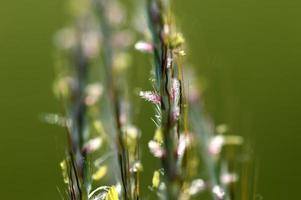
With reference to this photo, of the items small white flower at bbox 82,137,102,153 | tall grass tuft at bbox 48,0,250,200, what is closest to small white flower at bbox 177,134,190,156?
tall grass tuft at bbox 48,0,250,200

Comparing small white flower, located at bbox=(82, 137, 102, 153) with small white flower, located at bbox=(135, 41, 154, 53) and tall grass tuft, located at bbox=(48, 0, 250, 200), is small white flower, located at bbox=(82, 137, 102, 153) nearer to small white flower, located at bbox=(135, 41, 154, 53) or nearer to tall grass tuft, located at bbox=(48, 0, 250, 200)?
tall grass tuft, located at bbox=(48, 0, 250, 200)

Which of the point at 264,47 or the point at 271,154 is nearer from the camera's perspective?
the point at 271,154

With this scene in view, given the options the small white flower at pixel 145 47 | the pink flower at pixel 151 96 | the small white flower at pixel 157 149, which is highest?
the small white flower at pixel 145 47

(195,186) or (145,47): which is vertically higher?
(145,47)

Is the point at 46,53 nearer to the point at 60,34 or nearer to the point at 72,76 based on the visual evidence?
the point at 60,34

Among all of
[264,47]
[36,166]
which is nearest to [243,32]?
[264,47]

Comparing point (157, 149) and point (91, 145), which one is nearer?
point (157, 149)

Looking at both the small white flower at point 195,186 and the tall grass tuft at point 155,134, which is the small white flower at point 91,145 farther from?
the small white flower at point 195,186

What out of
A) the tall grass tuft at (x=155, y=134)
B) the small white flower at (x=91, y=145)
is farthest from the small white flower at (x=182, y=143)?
the small white flower at (x=91, y=145)

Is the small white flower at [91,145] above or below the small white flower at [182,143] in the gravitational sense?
below

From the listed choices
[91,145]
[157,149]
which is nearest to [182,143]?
[157,149]

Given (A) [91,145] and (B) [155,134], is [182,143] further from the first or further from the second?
(A) [91,145]
